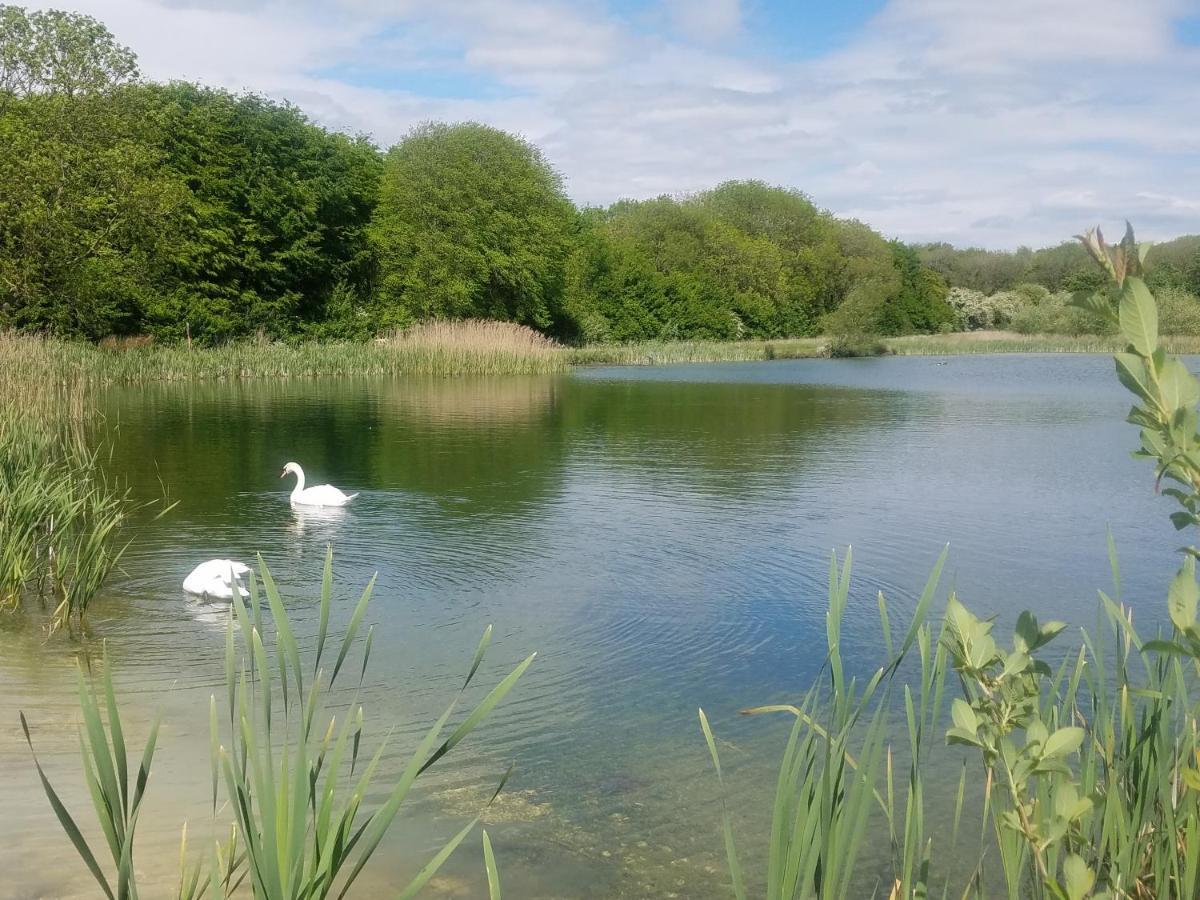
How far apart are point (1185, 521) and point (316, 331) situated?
1627 inches

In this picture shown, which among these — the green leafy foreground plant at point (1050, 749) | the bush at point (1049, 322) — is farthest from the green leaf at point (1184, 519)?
the bush at point (1049, 322)

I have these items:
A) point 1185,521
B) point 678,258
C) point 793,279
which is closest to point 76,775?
point 1185,521

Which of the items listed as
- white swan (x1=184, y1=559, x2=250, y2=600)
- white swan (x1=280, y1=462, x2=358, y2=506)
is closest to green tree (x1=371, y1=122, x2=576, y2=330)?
white swan (x1=280, y1=462, x2=358, y2=506)

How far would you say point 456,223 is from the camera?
143ft

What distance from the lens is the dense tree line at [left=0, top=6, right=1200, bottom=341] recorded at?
22938 mm

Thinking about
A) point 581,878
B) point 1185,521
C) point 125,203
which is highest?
point 125,203

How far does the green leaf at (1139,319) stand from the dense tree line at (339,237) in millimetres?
21635

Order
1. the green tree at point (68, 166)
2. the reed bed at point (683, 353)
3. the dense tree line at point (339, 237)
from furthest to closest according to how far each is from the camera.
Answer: the reed bed at point (683, 353) < the dense tree line at point (339, 237) < the green tree at point (68, 166)

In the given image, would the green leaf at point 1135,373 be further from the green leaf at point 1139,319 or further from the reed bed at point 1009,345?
the reed bed at point 1009,345

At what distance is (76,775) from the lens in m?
3.86

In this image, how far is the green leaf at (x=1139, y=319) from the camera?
4.01 ft

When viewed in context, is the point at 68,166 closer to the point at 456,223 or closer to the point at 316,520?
the point at 316,520

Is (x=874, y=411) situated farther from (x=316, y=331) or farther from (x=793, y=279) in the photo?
(x=793, y=279)

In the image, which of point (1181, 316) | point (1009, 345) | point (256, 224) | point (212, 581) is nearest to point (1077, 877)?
point (212, 581)
